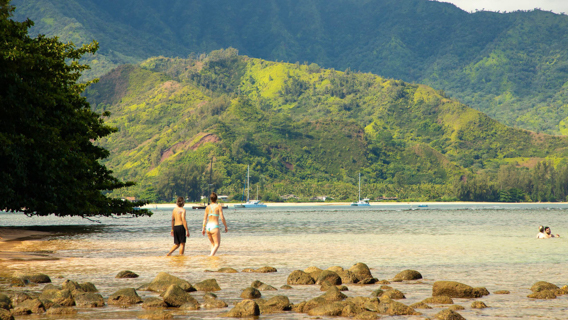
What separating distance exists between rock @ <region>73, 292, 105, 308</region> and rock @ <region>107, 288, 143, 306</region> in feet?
0.74

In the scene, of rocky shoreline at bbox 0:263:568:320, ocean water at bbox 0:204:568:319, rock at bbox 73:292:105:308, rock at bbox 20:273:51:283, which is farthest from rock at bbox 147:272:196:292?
rock at bbox 20:273:51:283

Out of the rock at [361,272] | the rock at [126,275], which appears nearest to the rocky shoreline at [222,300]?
the rock at [361,272]

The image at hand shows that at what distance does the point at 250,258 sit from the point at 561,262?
12.7 meters

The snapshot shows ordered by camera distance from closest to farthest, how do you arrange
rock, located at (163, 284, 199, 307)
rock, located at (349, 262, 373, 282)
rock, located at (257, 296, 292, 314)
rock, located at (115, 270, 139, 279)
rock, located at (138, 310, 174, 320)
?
rock, located at (138, 310, 174, 320) → rock, located at (257, 296, 292, 314) → rock, located at (163, 284, 199, 307) → rock, located at (349, 262, 373, 282) → rock, located at (115, 270, 139, 279)

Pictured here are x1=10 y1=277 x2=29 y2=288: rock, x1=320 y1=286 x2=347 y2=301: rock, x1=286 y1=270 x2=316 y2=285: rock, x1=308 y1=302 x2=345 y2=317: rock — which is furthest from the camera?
x1=286 y1=270 x2=316 y2=285: rock

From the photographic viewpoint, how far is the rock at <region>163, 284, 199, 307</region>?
1383cm

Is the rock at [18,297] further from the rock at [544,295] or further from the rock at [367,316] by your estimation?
the rock at [544,295]

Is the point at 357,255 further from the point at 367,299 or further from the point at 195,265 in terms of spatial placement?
the point at 367,299

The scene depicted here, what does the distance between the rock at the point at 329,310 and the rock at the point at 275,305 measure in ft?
1.98

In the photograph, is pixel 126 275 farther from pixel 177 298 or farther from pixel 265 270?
pixel 177 298

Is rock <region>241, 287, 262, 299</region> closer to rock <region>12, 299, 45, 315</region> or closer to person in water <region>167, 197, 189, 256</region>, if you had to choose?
rock <region>12, 299, 45, 315</region>

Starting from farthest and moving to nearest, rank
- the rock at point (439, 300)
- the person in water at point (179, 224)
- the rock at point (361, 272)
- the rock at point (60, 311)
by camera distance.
Answer: the person in water at point (179, 224), the rock at point (361, 272), the rock at point (439, 300), the rock at point (60, 311)

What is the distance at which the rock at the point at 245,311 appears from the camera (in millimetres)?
12789

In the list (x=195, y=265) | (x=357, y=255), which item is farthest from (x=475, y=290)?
(x=357, y=255)
